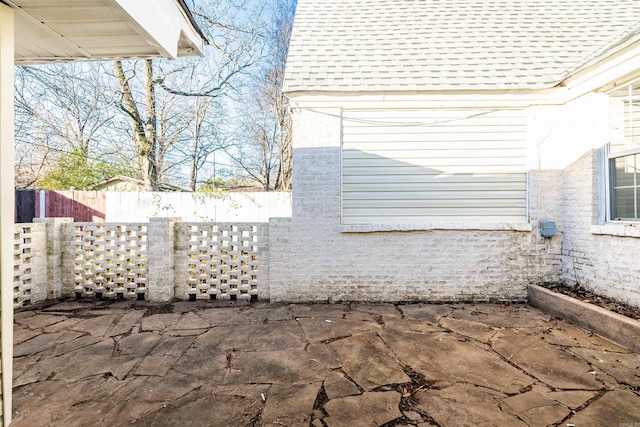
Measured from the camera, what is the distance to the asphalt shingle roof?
15.0ft

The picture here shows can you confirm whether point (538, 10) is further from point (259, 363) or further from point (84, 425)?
point (84, 425)

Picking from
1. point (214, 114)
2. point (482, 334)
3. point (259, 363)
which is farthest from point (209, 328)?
point (214, 114)

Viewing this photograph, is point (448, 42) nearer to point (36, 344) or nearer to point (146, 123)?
point (36, 344)

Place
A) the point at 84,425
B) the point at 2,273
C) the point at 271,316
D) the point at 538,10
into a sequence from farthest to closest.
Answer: the point at 538,10
the point at 271,316
the point at 84,425
the point at 2,273

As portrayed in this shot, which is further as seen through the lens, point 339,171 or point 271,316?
point 339,171

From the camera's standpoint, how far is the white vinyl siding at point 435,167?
4.64m

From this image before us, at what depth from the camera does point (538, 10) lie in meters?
5.72

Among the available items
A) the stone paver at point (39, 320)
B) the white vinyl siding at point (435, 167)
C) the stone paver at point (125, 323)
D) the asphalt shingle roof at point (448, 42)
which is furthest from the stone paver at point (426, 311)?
the stone paver at point (39, 320)

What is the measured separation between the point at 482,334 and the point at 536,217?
7.56 feet

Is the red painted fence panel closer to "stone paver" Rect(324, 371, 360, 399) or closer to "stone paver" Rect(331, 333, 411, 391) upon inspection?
"stone paver" Rect(331, 333, 411, 391)

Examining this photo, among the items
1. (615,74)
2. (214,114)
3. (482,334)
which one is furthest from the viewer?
(214,114)

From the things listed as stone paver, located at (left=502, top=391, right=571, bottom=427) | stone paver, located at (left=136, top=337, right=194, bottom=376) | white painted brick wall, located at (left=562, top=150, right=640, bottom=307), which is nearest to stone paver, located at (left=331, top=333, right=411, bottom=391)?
stone paver, located at (left=502, top=391, right=571, bottom=427)

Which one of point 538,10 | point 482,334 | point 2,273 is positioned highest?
point 538,10

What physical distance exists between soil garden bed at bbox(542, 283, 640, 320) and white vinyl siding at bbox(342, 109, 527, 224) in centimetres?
110
